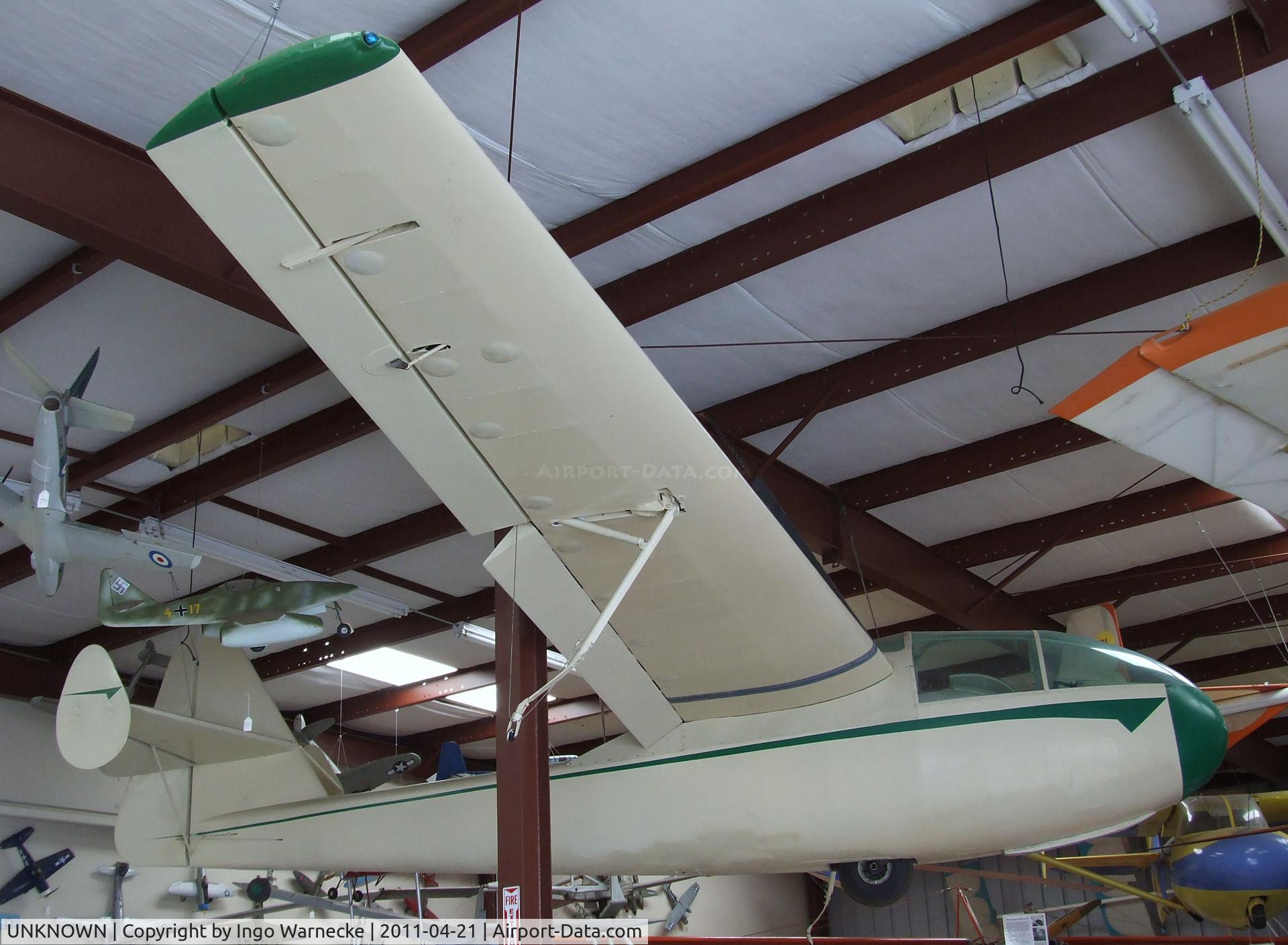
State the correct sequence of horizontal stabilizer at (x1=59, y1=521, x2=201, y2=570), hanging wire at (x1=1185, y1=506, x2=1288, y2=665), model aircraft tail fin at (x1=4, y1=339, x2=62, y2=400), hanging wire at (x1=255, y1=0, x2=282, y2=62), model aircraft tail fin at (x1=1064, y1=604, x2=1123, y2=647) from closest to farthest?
hanging wire at (x1=255, y1=0, x2=282, y2=62), model aircraft tail fin at (x1=4, y1=339, x2=62, y2=400), horizontal stabilizer at (x1=59, y1=521, x2=201, y2=570), model aircraft tail fin at (x1=1064, y1=604, x2=1123, y2=647), hanging wire at (x1=1185, y1=506, x2=1288, y2=665)

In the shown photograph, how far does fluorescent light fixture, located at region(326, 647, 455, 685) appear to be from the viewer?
44.1ft

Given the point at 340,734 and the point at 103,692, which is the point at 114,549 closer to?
the point at 103,692

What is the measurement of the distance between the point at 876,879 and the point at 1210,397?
330 centimetres

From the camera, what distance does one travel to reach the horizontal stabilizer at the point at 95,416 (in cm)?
659

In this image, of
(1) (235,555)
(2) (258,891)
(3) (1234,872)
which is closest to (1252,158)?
(3) (1234,872)

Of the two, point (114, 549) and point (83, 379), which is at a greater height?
point (83, 379)

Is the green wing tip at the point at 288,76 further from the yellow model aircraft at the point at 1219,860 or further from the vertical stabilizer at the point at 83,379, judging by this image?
the yellow model aircraft at the point at 1219,860

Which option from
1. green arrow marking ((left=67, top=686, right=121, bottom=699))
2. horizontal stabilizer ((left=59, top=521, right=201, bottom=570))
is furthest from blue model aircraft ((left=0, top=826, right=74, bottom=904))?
green arrow marking ((left=67, top=686, right=121, bottom=699))

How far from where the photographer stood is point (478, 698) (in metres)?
15.3

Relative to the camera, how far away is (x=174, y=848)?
325 inches

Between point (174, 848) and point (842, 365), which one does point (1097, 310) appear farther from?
point (174, 848)

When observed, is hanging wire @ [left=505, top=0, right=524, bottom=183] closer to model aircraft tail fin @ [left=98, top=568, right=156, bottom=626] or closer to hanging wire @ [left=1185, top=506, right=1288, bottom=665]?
model aircraft tail fin @ [left=98, top=568, right=156, bottom=626]

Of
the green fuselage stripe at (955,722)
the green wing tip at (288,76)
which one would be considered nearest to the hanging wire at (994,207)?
the green fuselage stripe at (955,722)

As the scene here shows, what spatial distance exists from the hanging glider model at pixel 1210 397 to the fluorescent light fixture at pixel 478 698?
10367 mm
